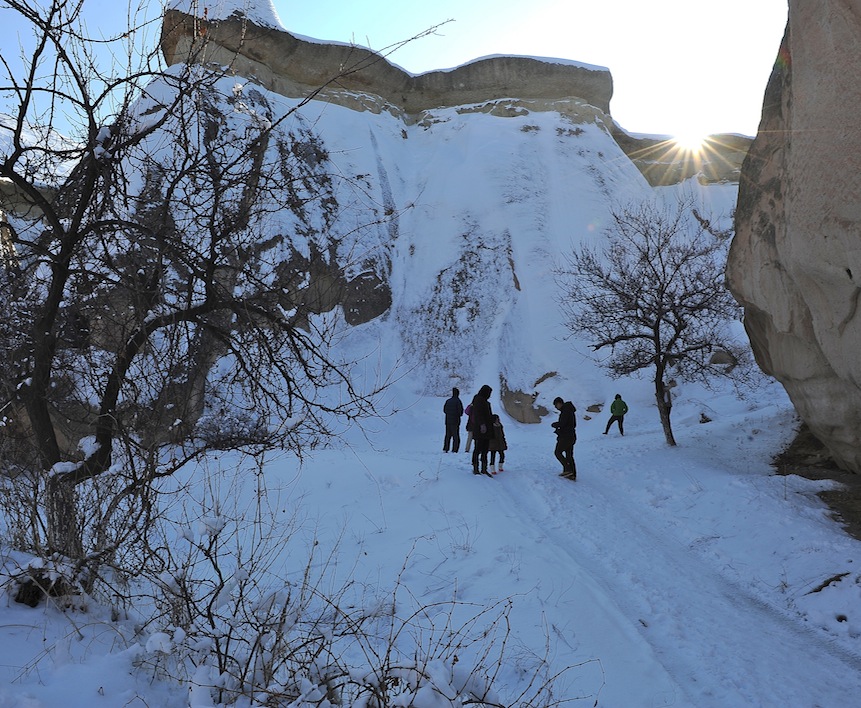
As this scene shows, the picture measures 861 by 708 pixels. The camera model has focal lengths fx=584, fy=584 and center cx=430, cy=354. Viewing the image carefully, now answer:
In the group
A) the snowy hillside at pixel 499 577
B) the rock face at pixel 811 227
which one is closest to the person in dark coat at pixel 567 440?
the snowy hillside at pixel 499 577

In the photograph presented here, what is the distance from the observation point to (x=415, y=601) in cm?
487

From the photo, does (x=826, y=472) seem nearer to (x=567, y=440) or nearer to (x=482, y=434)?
(x=567, y=440)

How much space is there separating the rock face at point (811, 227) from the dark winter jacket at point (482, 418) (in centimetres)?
475

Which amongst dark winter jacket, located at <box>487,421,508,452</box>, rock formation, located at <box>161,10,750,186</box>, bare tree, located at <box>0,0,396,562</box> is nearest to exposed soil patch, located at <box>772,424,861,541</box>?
dark winter jacket, located at <box>487,421,508,452</box>

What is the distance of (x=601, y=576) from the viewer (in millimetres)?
5684

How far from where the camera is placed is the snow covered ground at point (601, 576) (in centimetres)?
292

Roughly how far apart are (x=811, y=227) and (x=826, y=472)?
4.91 metres

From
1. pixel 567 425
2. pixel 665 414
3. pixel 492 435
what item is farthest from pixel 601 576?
pixel 665 414

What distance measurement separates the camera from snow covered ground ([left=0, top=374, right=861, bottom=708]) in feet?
9.58

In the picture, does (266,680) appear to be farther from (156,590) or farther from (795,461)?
(795,461)

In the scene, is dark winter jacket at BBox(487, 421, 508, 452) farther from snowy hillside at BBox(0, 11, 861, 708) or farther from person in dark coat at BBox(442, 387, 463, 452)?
person in dark coat at BBox(442, 387, 463, 452)

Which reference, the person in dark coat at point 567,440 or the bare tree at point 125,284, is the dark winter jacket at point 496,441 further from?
the bare tree at point 125,284

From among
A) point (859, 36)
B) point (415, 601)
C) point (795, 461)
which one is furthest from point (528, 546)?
point (795, 461)

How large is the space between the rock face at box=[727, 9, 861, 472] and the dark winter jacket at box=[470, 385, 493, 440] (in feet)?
15.6
